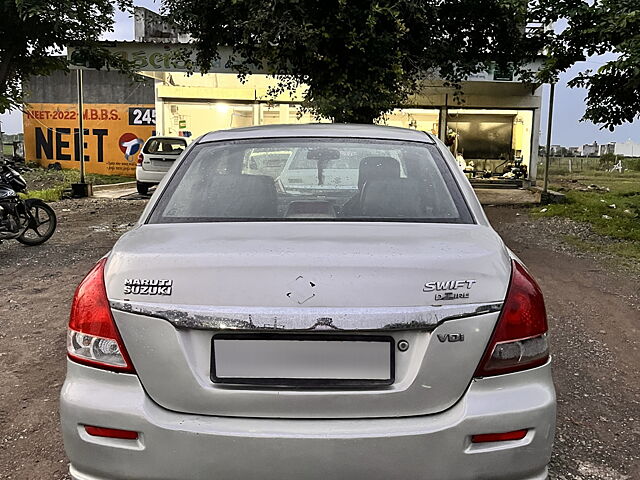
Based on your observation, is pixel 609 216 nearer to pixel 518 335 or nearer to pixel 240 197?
pixel 240 197

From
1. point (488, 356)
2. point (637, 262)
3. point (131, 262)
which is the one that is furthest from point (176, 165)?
point (637, 262)

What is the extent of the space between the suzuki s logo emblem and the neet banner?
999 inches

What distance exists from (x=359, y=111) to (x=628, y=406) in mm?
8319

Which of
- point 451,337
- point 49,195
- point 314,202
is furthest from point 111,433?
point 49,195

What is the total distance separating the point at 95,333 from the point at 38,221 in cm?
738

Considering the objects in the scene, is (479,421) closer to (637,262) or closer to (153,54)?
(637,262)

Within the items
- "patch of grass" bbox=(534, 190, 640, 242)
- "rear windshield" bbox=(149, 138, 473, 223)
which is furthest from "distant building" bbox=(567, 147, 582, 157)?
"rear windshield" bbox=(149, 138, 473, 223)

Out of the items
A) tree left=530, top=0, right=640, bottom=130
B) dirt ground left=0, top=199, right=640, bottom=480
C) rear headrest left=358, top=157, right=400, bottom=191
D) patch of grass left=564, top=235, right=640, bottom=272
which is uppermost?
tree left=530, top=0, right=640, bottom=130

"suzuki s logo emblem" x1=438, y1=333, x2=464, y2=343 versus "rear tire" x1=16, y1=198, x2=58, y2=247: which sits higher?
"suzuki s logo emblem" x1=438, y1=333, x2=464, y2=343

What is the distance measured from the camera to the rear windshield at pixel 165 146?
1727 centimetres

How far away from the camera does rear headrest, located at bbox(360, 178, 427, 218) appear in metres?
2.49

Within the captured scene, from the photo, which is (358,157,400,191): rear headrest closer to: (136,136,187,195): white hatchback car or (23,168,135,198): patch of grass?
Result: (136,136,187,195): white hatchback car

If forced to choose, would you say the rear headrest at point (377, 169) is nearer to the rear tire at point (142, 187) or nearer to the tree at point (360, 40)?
the tree at point (360, 40)

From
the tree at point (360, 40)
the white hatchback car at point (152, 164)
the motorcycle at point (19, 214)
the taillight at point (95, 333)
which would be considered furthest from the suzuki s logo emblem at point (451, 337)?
the white hatchback car at point (152, 164)
